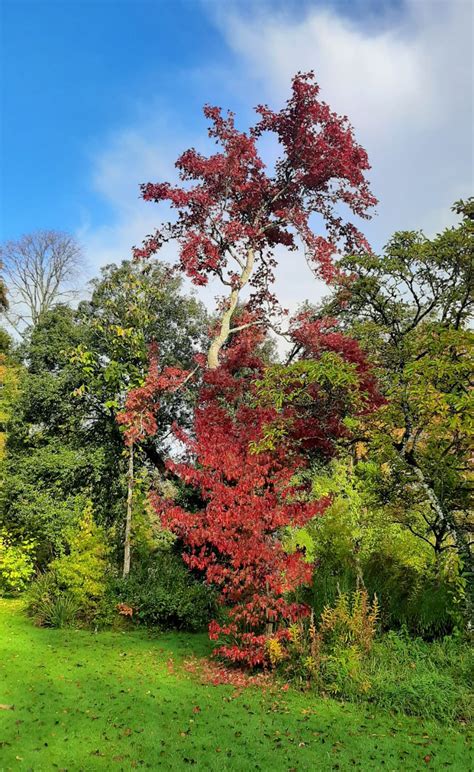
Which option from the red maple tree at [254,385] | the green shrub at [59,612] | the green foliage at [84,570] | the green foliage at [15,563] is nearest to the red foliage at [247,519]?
the red maple tree at [254,385]

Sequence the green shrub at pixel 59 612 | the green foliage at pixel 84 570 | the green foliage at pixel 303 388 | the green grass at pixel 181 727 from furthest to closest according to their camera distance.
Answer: the green foliage at pixel 84 570
the green shrub at pixel 59 612
the green foliage at pixel 303 388
the green grass at pixel 181 727

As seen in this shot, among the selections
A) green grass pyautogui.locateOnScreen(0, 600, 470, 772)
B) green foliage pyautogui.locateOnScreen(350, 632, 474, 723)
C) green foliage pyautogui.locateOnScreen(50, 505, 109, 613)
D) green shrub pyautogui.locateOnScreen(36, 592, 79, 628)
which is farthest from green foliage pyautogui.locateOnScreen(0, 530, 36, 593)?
green foliage pyautogui.locateOnScreen(350, 632, 474, 723)

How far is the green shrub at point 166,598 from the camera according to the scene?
24.3 feet

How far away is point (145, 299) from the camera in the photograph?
1200 centimetres

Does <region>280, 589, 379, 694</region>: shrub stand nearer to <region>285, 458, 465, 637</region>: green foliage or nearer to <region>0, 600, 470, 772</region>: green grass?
<region>0, 600, 470, 772</region>: green grass

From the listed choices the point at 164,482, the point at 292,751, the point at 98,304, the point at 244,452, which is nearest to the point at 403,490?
the point at 244,452

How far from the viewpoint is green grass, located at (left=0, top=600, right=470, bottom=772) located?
3.49 metres

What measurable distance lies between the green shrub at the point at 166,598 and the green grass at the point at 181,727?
1.80 metres

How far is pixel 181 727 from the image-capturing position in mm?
4031

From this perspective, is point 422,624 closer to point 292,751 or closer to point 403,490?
point 403,490

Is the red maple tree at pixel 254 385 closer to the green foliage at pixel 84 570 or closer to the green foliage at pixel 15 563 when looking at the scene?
the green foliage at pixel 84 570

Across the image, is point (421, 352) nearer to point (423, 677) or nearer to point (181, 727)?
point (423, 677)

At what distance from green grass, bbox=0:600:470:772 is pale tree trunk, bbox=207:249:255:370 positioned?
5.10m

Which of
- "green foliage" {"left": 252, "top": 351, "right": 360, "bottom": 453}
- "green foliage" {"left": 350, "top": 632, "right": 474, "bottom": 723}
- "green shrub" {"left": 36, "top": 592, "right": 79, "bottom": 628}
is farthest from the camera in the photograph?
"green shrub" {"left": 36, "top": 592, "right": 79, "bottom": 628}
